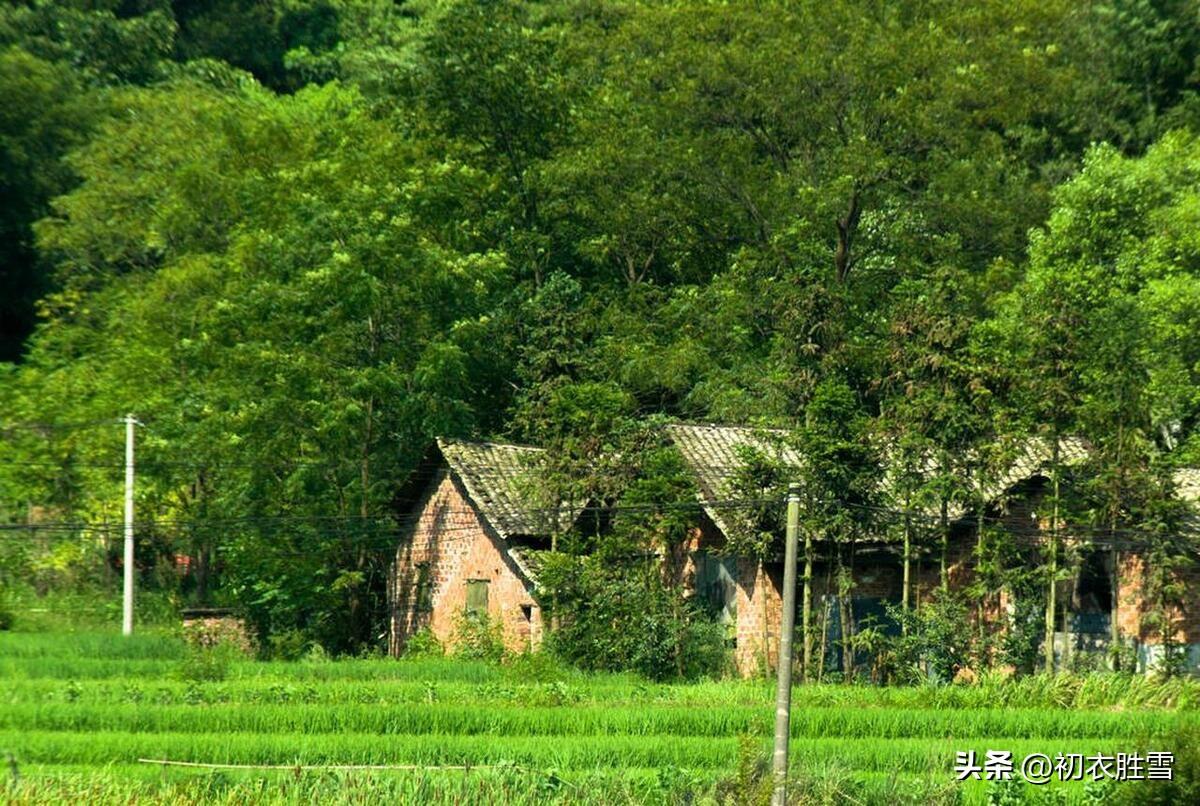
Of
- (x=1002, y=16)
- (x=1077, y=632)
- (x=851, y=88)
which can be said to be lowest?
(x=1077, y=632)

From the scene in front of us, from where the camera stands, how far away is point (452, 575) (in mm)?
34750

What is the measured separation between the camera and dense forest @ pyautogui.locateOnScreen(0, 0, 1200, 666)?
3150 centimetres

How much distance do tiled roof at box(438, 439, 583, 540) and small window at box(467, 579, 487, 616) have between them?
5.85 ft

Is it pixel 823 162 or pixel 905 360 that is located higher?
pixel 823 162

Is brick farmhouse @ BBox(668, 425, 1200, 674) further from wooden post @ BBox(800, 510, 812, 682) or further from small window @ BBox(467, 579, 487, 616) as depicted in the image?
small window @ BBox(467, 579, 487, 616)

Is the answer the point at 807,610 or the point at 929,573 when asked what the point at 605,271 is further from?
the point at 807,610

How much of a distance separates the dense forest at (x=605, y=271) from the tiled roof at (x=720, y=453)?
625 millimetres

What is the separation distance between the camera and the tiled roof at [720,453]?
30750mm

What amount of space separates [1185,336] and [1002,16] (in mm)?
15363

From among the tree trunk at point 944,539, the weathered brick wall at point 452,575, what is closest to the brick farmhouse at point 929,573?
the tree trunk at point 944,539

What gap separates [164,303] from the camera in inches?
1599

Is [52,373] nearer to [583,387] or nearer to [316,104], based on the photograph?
[316,104]

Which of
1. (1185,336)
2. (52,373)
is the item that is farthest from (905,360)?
(52,373)

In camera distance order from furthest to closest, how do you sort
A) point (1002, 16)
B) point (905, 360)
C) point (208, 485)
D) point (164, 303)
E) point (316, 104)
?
point (316, 104), point (1002, 16), point (164, 303), point (208, 485), point (905, 360)
